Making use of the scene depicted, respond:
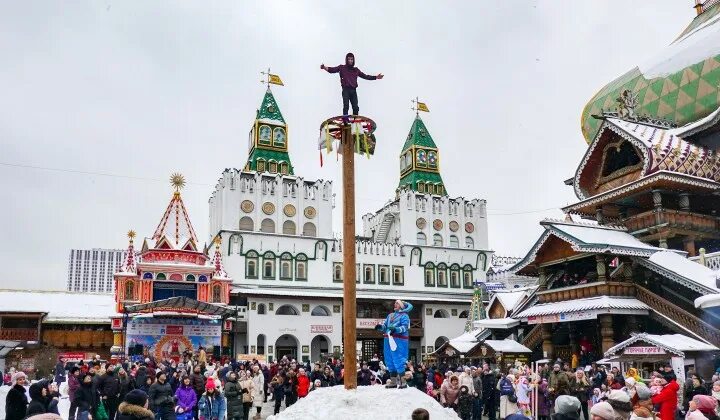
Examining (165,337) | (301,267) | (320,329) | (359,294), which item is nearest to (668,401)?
(165,337)

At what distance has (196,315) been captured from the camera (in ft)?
114

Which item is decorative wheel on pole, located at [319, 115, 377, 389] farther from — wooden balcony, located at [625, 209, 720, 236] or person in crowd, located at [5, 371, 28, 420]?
wooden balcony, located at [625, 209, 720, 236]

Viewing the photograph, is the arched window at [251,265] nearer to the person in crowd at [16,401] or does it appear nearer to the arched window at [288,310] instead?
the arched window at [288,310]

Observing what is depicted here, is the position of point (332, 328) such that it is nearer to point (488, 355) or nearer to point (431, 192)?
point (431, 192)

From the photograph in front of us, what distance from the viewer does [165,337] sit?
34.8 metres

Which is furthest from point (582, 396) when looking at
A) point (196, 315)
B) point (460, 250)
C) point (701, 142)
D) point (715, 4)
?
point (460, 250)

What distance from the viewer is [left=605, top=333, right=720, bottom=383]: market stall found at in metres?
16.1

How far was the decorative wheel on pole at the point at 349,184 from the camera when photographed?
10.7 meters

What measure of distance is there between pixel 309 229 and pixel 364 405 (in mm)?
36669

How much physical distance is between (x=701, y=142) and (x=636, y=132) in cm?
358

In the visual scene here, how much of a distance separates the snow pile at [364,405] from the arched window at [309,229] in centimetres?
3568

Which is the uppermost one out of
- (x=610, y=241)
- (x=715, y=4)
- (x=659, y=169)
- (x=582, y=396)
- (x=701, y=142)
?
(x=715, y=4)

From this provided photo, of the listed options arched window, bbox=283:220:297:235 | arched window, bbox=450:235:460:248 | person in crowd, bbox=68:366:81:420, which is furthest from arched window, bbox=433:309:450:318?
person in crowd, bbox=68:366:81:420

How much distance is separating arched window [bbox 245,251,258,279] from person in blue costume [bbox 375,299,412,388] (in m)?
32.0
